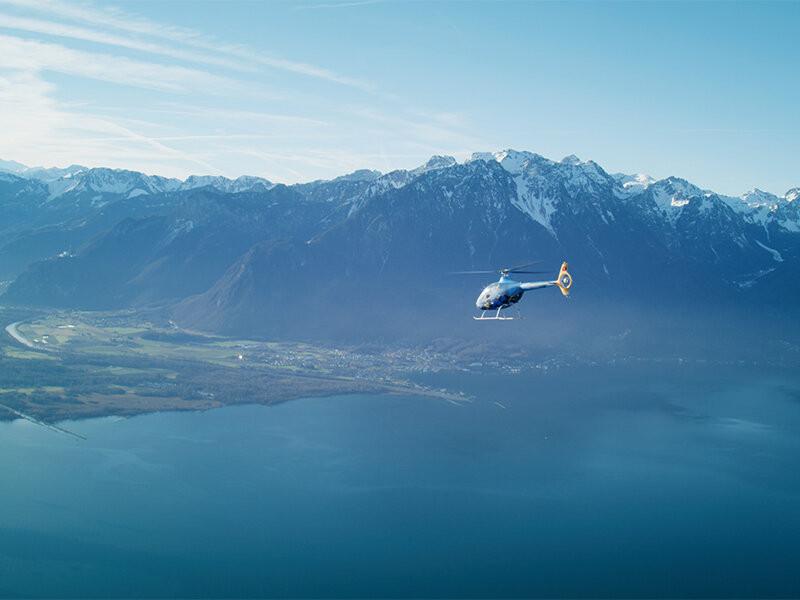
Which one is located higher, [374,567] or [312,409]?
[312,409]

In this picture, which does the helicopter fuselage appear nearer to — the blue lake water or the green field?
the blue lake water

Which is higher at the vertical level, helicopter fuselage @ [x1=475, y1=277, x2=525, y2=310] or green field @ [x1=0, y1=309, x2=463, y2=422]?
helicopter fuselage @ [x1=475, y1=277, x2=525, y2=310]

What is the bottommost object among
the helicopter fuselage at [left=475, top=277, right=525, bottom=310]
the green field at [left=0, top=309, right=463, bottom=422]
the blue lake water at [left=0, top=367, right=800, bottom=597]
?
the blue lake water at [left=0, top=367, right=800, bottom=597]

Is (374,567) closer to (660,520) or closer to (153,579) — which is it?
(153,579)

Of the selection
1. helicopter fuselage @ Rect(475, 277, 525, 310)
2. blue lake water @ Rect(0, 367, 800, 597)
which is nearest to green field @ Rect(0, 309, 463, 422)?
blue lake water @ Rect(0, 367, 800, 597)

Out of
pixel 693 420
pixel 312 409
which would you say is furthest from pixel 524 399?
pixel 312 409

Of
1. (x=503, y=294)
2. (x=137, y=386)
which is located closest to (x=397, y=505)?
(x=503, y=294)

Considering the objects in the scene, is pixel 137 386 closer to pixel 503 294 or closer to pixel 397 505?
pixel 397 505

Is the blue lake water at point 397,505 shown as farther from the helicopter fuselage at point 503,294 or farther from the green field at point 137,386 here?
the helicopter fuselage at point 503,294
